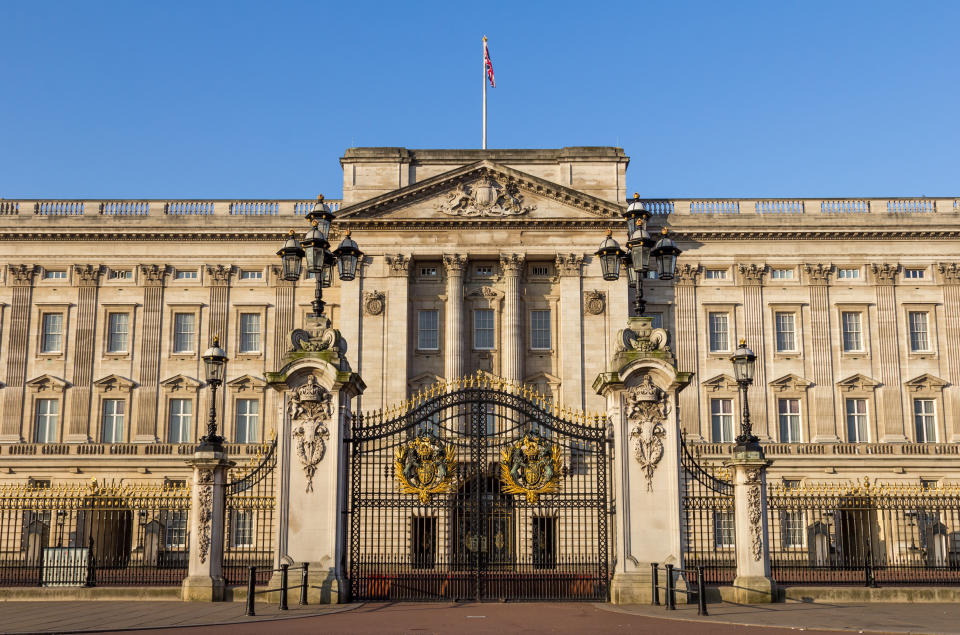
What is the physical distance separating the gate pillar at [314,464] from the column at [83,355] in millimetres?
33227

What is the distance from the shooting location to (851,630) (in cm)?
1702

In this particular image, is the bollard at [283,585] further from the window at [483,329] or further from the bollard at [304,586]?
the window at [483,329]

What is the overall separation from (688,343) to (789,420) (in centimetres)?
636

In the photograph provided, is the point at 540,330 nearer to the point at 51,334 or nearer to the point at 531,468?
the point at 51,334

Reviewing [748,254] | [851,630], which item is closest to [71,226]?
[748,254]

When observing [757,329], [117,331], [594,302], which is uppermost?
[594,302]

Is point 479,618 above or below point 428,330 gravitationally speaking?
below

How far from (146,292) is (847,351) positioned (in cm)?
3655

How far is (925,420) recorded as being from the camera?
167 ft

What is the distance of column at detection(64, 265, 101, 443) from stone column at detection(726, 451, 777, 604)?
38.5 m

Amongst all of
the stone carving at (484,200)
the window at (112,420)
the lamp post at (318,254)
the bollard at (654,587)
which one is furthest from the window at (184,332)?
the bollard at (654,587)

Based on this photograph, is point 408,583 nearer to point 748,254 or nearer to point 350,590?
point 350,590

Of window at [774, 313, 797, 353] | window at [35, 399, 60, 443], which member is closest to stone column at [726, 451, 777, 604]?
window at [774, 313, 797, 353]

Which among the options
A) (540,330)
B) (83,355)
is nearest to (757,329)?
(540,330)
